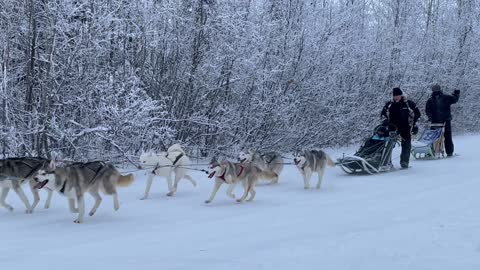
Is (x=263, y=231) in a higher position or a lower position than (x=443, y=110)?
lower

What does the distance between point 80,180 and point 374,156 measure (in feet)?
18.1

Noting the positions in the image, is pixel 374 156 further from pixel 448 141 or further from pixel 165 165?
pixel 165 165

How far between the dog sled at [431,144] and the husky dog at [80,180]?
296 inches

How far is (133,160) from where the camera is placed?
32.0 feet

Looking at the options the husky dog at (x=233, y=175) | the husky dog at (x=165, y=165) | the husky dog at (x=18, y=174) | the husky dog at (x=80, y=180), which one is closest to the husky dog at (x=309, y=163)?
the husky dog at (x=233, y=175)

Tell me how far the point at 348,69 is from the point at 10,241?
Answer: 1136 centimetres

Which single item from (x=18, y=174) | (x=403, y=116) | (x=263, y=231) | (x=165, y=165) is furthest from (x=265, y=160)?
(x=18, y=174)

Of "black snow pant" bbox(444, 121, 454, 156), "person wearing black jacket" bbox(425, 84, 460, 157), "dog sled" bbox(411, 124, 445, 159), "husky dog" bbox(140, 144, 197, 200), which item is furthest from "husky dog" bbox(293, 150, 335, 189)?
"black snow pant" bbox(444, 121, 454, 156)

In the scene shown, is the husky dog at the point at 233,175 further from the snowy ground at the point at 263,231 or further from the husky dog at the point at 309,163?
the husky dog at the point at 309,163

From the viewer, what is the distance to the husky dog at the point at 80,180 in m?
5.81

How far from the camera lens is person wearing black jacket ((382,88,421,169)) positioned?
10.3 metres

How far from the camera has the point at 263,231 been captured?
5414 millimetres

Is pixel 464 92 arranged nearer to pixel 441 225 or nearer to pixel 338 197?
pixel 338 197

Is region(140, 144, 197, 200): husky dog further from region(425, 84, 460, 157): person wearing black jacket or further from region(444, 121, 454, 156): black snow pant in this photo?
region(444, 121, 454, 156): black snow pant
